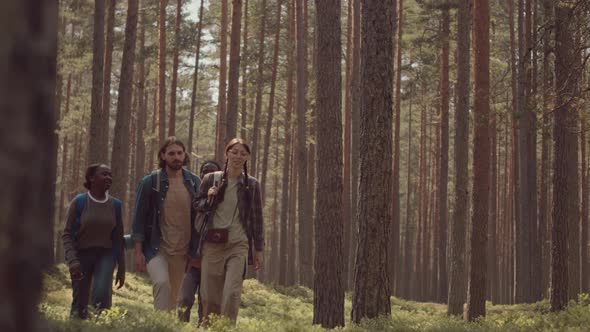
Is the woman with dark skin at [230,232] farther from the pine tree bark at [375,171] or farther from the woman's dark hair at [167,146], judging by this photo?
the pine tree bark at [375,171]

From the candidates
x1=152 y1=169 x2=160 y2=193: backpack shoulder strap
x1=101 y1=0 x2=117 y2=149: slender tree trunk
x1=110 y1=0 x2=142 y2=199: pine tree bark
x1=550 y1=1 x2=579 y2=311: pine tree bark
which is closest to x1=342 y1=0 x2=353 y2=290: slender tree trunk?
x1=101 y1=0 x2=117 y2=149: slender tree trunk

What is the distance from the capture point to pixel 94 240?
296 inches

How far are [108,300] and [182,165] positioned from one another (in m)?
1.65

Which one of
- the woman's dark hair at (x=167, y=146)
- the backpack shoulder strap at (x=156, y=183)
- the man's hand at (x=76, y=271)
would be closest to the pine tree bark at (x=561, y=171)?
the woman's dark hair at (x=167, y=146)

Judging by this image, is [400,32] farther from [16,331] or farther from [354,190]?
[16,331]

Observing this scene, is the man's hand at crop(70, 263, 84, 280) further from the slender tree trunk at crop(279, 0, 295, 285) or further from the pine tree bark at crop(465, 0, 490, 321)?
the slender tree trunk at crop(279, 0, 295, 285)

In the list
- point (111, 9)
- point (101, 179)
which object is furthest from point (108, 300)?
point (111, 9)

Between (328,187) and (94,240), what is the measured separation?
3.94m

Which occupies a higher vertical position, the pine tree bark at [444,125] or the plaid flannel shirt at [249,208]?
the pine tree bark at [444,125]

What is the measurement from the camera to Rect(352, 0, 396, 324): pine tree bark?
28.8 feet

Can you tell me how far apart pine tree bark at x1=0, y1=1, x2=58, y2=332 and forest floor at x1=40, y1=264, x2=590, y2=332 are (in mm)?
266

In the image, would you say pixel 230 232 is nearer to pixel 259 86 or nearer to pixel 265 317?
pixel 265 317

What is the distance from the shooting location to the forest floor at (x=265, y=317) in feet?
19.5

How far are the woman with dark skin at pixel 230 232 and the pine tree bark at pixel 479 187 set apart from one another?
867 centimetres
